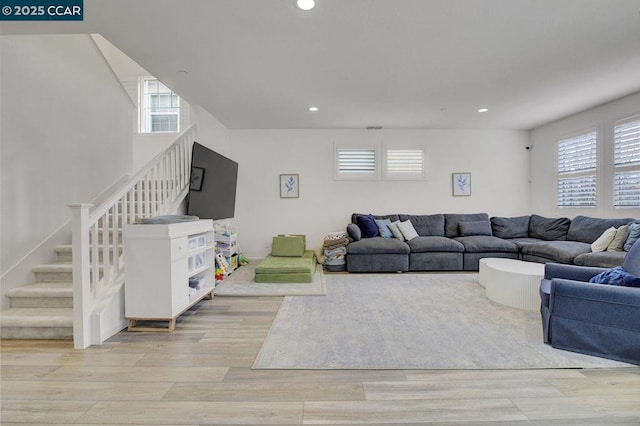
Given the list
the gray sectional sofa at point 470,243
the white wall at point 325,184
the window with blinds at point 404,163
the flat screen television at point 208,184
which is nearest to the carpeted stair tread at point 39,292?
the flat screen television at point 208,184

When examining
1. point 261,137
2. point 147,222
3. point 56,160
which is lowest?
point 147,222

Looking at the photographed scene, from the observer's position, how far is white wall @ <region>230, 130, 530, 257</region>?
18.6 feet

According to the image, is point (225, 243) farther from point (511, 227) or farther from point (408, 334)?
point (511, 227)

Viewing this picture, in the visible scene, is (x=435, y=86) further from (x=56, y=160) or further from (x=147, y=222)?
(x=56, y=160)

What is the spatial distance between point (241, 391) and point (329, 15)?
8.71ft

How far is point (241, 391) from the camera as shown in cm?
170

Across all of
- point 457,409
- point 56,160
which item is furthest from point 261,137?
point 457,409

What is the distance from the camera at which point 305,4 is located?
2.09m

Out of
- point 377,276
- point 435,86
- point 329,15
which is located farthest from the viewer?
point 377,276

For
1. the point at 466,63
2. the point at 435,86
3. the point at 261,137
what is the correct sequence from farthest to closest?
the point at 261,137
the point at 435,86
the point at 466,63

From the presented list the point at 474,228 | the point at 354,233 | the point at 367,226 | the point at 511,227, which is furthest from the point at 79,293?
the point at 511,227

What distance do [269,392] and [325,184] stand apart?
4.31 m

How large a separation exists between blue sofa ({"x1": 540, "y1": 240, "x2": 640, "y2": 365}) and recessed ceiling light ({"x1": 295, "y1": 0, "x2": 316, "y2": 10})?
2.71 meters

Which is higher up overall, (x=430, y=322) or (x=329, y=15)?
(x=329, y=15)
